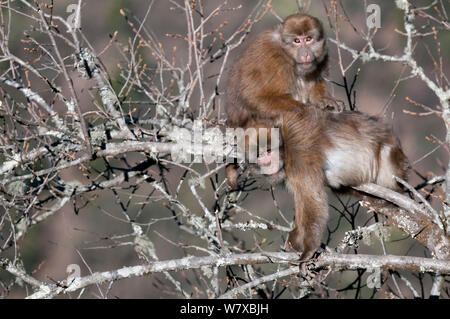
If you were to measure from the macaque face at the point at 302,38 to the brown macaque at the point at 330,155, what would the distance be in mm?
472

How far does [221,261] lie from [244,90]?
65.6 inches

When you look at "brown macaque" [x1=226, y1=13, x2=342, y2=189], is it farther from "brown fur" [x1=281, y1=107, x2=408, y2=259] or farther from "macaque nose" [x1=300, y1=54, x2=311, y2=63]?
"brown fur" [x1=281, y1=107, x2=408, y2=259]

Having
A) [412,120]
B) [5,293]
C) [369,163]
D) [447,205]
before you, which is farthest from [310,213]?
[412,120]

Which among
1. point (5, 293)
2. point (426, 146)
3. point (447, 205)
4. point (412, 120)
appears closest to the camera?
point (447, 205)

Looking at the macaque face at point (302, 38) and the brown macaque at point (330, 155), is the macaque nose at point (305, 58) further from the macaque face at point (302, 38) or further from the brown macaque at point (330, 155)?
the brown macaque at point (330, 155)

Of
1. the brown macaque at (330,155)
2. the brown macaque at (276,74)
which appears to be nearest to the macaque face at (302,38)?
the brown macaque at (276,74)

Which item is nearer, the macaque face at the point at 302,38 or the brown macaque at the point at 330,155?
the brown macaque at the point at 330,155

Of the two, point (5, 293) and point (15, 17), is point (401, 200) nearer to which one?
point (5, 293)

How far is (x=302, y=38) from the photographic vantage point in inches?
204

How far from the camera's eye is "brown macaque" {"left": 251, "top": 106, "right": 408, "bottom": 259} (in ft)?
15.7

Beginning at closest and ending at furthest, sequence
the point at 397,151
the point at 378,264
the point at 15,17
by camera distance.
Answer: the point at 378,264
the point at 397,151
the point at 15,17

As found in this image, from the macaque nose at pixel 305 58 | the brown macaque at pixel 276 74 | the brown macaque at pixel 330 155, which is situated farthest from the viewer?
the macaque nose at pixel 305 58

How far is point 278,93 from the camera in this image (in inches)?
199

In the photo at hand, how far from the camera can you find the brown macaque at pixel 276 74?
5.03 m
